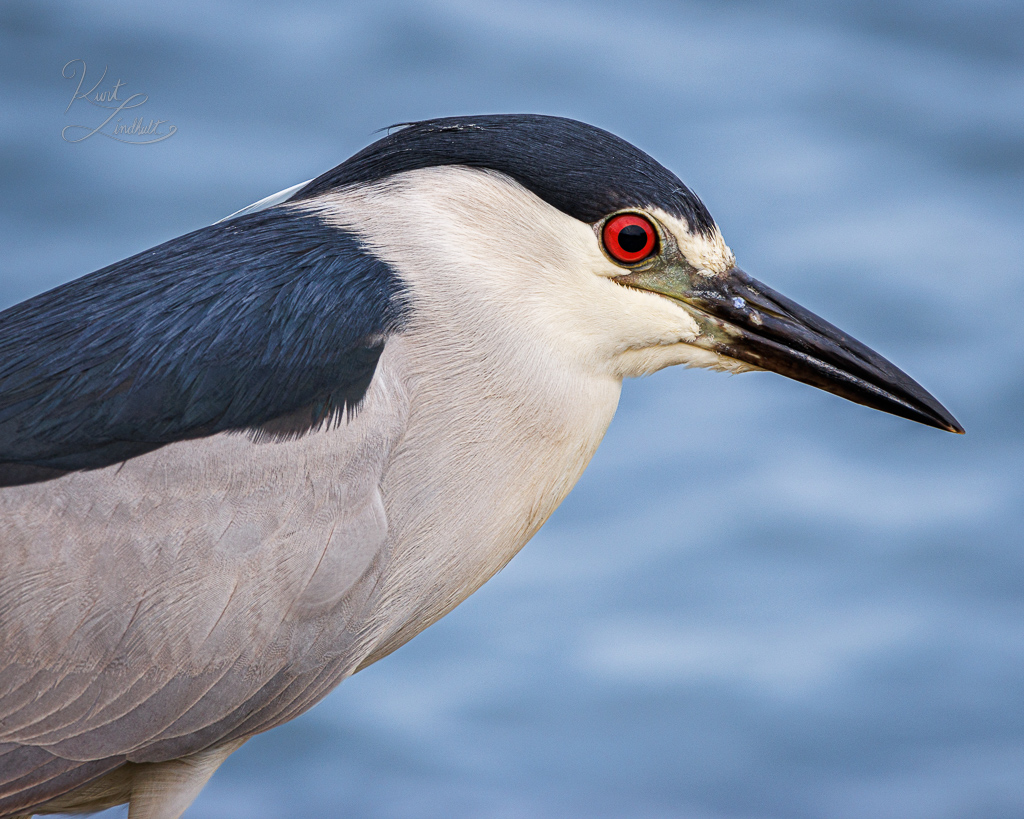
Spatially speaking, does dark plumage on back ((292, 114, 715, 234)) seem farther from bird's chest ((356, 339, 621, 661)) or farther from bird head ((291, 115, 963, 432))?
bird's chest ((356, 339, 621, 661))

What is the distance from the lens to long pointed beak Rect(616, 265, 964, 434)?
7.45 feet

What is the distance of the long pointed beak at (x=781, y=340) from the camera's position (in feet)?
7.45

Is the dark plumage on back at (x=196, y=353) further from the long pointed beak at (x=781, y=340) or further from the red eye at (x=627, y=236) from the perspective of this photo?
the long pointed beak at (x=781, y=340)

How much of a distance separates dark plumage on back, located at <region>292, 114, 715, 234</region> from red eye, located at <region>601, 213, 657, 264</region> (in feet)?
0.07

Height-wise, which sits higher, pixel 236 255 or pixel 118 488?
pixel 236 255

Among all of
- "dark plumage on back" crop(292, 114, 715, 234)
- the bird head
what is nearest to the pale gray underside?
the bird head

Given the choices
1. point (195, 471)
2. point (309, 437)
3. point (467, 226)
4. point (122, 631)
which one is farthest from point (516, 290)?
point (122, 631)

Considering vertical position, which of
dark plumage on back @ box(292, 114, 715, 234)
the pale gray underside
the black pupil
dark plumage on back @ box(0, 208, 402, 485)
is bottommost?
the pale gray underside

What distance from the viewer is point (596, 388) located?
2297 millimetres

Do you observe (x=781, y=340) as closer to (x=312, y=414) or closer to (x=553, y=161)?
(x=553, y=161)

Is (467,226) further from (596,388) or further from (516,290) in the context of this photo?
(596,388)

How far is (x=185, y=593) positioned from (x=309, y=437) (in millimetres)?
307

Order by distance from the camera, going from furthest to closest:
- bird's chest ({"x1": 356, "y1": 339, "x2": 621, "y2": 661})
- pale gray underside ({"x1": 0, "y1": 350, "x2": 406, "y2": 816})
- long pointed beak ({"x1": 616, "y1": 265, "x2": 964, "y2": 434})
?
long pointed beak ({"x1": 616, "y1": 265, "x2": 964, "y2": 434})
bird's chest ({"x1": 356, "y1": 339, "x2": 621, "y2": 661})
pale gray underside ({"x1": 0, "y1": 350, "x2": 406, "y2": 816})

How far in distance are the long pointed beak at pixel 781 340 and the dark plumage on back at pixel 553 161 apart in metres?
0.11
